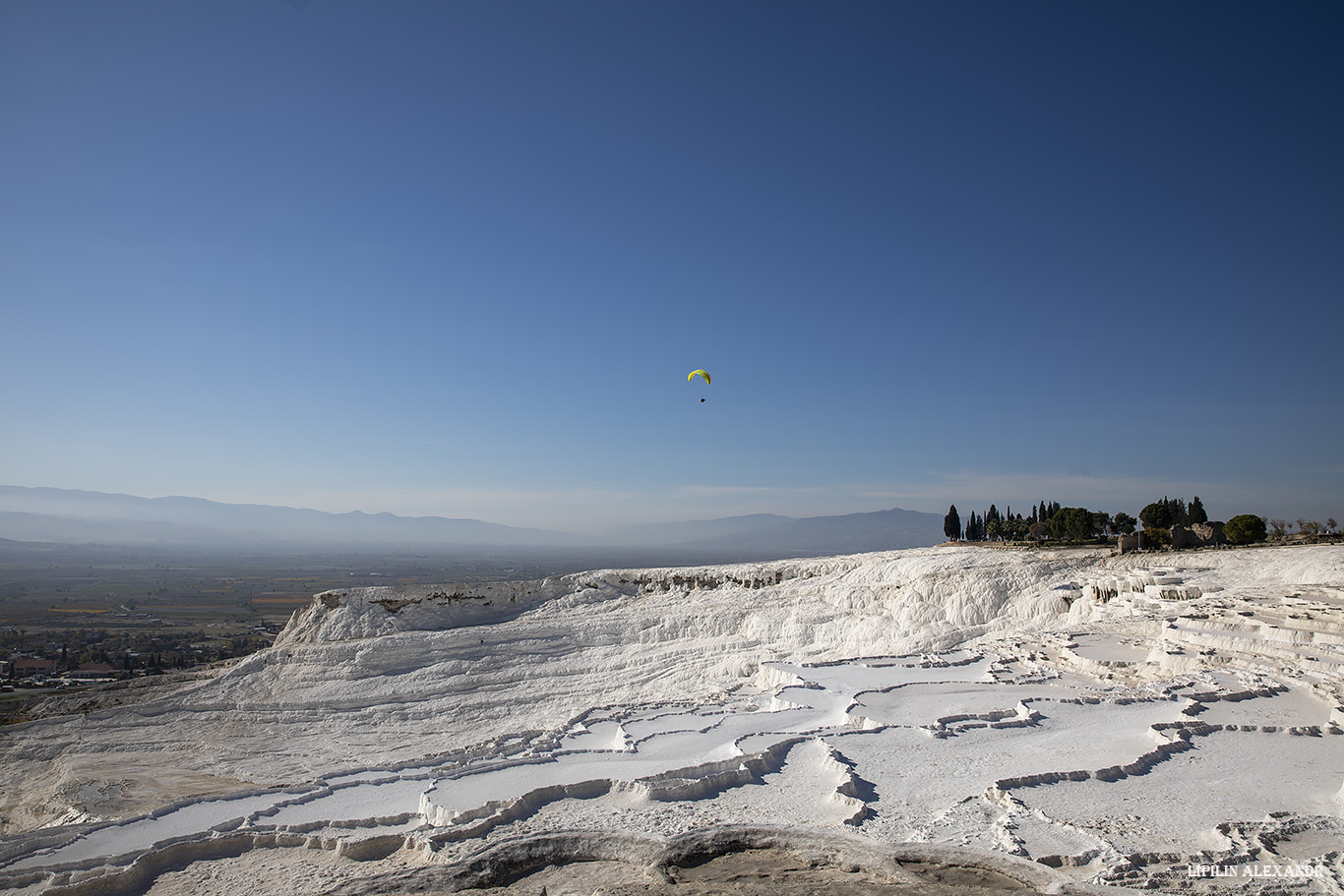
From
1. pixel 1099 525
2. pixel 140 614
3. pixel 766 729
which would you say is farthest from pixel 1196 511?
pixel 140 614

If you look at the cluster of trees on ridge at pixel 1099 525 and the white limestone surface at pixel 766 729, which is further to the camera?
the cluster of trees on ridge at pixel 1099 525

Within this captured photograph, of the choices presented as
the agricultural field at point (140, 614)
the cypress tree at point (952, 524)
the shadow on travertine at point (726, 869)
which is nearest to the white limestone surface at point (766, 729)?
the shadow on travertine at point (726, 869)

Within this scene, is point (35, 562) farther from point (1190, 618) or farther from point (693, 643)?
point (1190, 618)

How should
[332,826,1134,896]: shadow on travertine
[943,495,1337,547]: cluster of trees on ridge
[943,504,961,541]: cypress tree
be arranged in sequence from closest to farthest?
1. [332,826,1134,896]: shadow on travertine
2. [943,495,1337,547]: cluster of trees on ridge
3. [943,504,961,541]: cypress tree

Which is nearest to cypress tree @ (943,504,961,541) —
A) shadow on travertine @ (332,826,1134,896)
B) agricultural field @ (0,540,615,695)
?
agricultural field @ (0,540,615,695)

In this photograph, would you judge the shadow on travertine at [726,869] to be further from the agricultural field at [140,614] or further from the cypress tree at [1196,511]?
the cypress tree at [1196,511]

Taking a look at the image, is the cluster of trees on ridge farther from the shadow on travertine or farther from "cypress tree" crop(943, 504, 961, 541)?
the shadow on travertine
